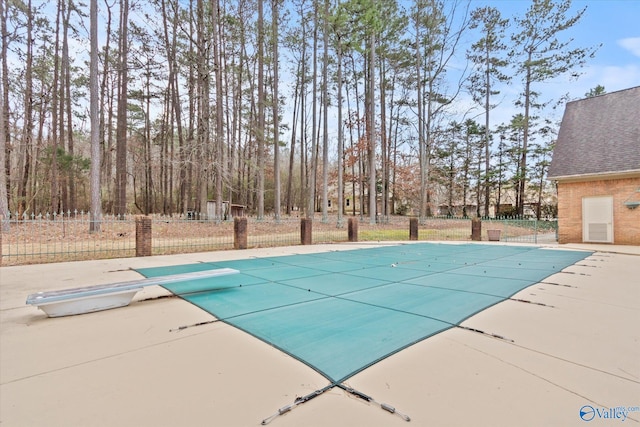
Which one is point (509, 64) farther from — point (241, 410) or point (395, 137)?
point (241, 410)

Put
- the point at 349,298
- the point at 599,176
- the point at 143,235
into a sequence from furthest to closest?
the point at 599,176
the point at 143,235
the point at 349,298

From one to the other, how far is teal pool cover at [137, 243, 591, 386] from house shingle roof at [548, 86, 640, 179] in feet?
23.2

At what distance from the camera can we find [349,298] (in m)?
4.30

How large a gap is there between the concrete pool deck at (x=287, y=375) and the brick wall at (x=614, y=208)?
10.9 meters

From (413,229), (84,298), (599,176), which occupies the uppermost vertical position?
(599,176)

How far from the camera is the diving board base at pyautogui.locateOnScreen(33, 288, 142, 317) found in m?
3.64

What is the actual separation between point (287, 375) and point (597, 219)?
1503 cm

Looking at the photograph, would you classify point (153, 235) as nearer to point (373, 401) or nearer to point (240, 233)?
point (240, 233)

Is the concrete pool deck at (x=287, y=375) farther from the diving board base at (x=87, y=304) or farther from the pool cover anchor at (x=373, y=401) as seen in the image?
the diving board base at (x=87, y=304)

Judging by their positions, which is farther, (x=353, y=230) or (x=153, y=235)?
(x=353, y=230)

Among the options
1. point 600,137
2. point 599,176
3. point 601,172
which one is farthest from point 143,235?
point 600,137

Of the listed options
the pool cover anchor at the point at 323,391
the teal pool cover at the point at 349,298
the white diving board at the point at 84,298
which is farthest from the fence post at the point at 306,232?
the pool cover anchor at the point at 323,391

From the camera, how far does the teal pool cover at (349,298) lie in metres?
→ 2.78

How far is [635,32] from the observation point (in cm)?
1455
